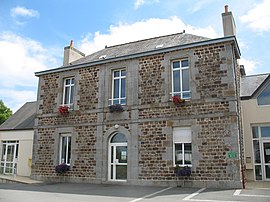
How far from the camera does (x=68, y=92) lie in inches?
565

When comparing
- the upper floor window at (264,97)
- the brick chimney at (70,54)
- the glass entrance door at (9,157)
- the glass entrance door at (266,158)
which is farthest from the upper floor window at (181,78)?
the glass entrance door at (9,157)

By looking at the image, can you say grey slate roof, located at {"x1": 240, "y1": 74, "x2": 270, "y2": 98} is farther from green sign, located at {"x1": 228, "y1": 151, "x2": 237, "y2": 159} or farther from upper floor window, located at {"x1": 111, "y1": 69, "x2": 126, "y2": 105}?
upper floor window, located at {"x1": 111, "y1": 69, "x2": 126, "y2": 105}

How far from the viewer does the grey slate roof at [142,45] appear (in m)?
13.3

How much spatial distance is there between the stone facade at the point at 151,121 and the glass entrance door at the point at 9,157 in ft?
10.2

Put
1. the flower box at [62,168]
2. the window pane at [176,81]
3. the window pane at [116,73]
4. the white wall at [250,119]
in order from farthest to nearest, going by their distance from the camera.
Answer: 1. the window pane at [116,73]
2. the flower box at [62,168]
3. the white wall at [250,119]
4. the window pane at [176,81]

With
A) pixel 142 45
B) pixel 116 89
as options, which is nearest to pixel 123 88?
pixel 116 89

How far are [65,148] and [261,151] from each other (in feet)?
29.6

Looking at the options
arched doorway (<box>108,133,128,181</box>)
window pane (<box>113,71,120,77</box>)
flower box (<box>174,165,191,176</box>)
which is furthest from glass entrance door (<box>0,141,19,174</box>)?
flower box (<box>174,165,191,176</box>)

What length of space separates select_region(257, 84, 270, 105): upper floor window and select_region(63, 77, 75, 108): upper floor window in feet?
29.1

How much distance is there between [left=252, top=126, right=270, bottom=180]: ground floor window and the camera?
39.7ft

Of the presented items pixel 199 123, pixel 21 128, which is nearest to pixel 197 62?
pixel 199 123

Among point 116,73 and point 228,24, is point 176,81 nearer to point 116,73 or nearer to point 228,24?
point 116,73

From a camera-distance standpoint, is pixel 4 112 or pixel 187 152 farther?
pixel 4 112

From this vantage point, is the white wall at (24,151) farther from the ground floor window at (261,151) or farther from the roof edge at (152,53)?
the ground floor window at (261,151)
